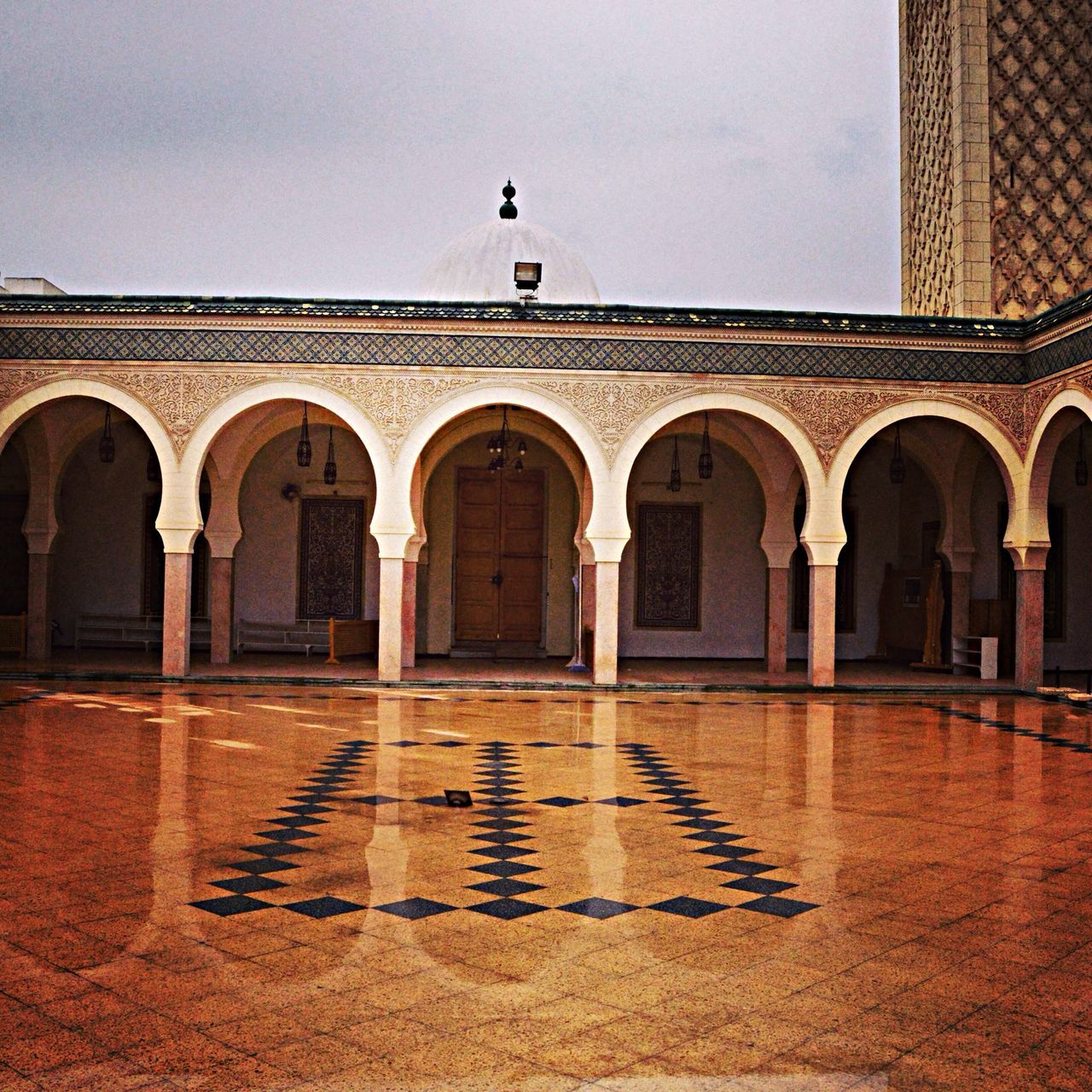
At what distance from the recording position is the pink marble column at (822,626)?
10.6m

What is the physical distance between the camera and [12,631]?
1196 cm

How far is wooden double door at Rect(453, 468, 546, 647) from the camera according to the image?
13.7m

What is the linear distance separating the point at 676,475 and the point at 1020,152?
4.71m

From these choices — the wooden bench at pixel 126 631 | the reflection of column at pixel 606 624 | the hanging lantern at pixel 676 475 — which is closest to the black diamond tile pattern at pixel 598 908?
the reflection of column at pixel 606 624

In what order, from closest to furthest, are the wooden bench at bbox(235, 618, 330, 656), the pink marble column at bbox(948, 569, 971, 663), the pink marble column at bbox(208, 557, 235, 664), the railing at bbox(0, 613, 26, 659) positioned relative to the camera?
the railing at bbox(0, 613, 26, 659)
the pink marble column at bbox(208, 557, 235, 664)
the pink marble column at bbox(948, 569, 971, 663)
the wooden bench at bbox(235, 618, 330, 656)

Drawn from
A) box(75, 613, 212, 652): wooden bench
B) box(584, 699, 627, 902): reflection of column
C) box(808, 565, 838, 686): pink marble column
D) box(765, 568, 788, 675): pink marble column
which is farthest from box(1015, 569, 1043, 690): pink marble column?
box(75, 613, 212, 652): wooden bench

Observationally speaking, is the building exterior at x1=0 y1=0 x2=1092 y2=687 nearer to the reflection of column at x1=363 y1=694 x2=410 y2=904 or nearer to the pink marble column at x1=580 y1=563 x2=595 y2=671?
the pink marble column at x1=580 y1=563 x2=595 y2=671

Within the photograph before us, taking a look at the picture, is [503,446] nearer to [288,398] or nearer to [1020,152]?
[288,398]

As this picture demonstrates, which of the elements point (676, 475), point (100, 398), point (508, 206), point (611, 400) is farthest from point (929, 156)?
point (100, 398)

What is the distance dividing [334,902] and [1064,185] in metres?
11.0

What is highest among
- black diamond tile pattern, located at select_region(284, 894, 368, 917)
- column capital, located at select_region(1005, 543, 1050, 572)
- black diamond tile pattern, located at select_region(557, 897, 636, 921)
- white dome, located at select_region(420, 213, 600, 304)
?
white dome, located at select_region(420, 213, 600, 304)

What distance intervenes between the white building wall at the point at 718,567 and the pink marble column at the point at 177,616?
534cm

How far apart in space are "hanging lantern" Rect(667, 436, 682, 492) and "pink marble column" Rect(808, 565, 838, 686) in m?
2.50

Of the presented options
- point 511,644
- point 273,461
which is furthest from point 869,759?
point 273,461
